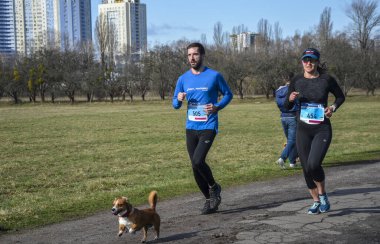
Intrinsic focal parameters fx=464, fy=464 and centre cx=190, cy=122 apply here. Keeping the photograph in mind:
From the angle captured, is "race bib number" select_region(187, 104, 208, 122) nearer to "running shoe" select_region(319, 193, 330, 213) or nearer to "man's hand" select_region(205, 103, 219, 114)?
"man's hand" select_region(205, 103, 219, 114)

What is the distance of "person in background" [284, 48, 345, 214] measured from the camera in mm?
6043

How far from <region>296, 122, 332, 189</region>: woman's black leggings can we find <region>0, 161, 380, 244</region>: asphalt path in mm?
543

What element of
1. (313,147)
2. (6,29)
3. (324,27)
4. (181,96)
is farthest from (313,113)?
(6,29)

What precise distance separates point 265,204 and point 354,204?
1.27 meters

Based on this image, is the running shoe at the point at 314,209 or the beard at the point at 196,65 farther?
the beard at the point at 196,65

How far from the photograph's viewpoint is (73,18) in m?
126

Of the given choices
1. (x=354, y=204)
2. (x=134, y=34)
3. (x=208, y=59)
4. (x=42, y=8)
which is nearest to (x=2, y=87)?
(x=208, y=59)

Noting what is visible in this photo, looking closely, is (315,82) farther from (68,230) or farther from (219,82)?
(68,230)

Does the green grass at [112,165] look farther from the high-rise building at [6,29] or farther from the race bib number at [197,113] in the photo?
the high-rise building at [6,29]

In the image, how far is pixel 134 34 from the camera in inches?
5581

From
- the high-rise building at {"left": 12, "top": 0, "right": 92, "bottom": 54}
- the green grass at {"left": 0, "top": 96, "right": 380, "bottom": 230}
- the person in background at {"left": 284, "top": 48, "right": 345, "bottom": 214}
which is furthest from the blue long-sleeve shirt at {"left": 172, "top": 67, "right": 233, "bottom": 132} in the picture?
the high-rise building at {"left": 12, "top": 0, "right": 92, "bottom": 54}

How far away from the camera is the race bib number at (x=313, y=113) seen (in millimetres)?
6082

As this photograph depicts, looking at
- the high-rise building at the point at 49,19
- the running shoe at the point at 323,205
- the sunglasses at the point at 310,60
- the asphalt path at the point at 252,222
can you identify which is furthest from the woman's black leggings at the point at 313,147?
the high-rise building at the point at 49,19

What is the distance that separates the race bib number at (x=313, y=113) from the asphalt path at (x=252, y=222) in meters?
1.25
